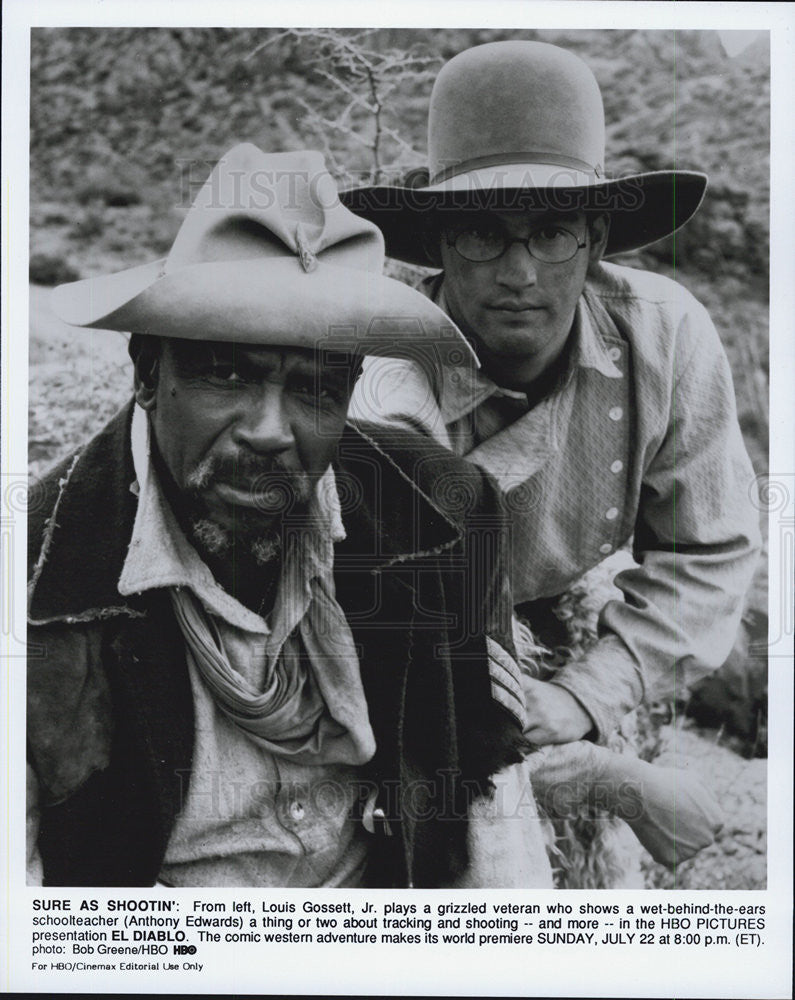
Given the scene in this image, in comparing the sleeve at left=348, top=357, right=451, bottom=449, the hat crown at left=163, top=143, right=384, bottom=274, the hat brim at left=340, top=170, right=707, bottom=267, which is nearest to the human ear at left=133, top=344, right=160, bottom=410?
the hat crown at left=163, top=143, right=384, bottom=274

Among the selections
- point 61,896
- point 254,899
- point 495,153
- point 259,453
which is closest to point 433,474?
point 259,453

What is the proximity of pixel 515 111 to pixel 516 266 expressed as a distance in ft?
1.66

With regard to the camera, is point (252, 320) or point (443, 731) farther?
point (443, 731)

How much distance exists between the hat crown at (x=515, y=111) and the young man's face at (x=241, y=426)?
0.84 meters

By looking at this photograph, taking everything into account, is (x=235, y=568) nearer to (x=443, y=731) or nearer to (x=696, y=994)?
(x=443, y=731)

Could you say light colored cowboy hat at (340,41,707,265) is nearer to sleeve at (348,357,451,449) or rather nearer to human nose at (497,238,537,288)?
human nose at (497,238,537,288)

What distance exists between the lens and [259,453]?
433cm

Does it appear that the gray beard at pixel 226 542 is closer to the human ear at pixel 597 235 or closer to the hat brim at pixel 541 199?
the hat brim at pixel 541 199

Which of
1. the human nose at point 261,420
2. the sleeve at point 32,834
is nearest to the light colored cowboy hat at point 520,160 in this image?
the human nose at point 261,420

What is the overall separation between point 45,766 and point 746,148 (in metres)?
3.27

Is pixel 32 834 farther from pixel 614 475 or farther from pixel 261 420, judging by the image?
pixel 614 475

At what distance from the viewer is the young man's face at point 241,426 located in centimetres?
430

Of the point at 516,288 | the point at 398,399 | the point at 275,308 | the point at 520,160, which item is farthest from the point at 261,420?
the point at 520,160

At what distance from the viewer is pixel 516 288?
452 centimetres
